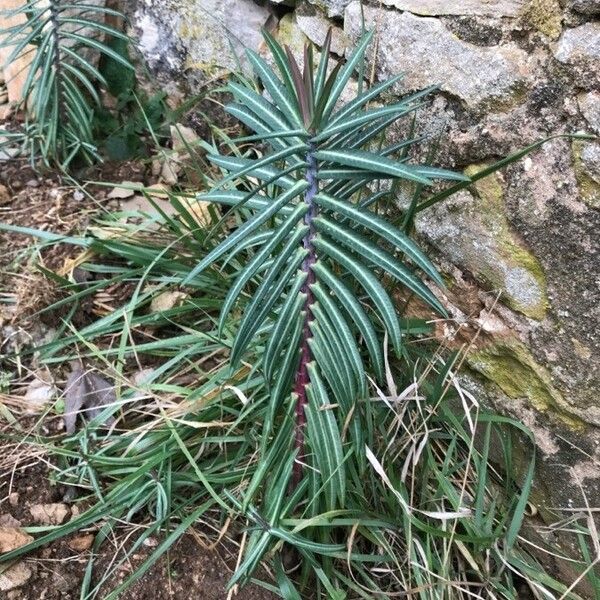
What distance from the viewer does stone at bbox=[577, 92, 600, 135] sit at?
147 cm

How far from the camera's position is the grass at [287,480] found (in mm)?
1752

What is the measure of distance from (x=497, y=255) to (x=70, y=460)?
4.39ft

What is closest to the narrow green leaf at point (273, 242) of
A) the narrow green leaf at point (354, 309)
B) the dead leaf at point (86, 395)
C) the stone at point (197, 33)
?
the narrow green leaf at point (354, 309)

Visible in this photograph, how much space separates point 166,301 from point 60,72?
0.95m

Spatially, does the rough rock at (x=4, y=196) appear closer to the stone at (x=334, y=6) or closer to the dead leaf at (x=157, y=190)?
the dead leaf at (x=157, y=190)

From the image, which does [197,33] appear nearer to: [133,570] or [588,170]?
[588,170]

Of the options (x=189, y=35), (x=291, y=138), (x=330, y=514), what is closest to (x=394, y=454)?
A: (x=330, y=514)

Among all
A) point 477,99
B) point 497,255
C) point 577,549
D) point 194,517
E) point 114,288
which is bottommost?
point 194,517

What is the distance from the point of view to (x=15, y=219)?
2.65 metres

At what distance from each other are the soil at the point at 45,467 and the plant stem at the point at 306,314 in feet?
1.17

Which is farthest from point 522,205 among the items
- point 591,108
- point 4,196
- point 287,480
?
point 4,196

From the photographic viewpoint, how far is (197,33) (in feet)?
9.09

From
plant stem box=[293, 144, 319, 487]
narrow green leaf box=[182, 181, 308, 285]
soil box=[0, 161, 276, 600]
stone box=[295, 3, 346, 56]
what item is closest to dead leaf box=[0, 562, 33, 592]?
soil box=[0, 161, 276, 600]

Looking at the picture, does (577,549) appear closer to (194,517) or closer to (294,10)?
(194,517)
